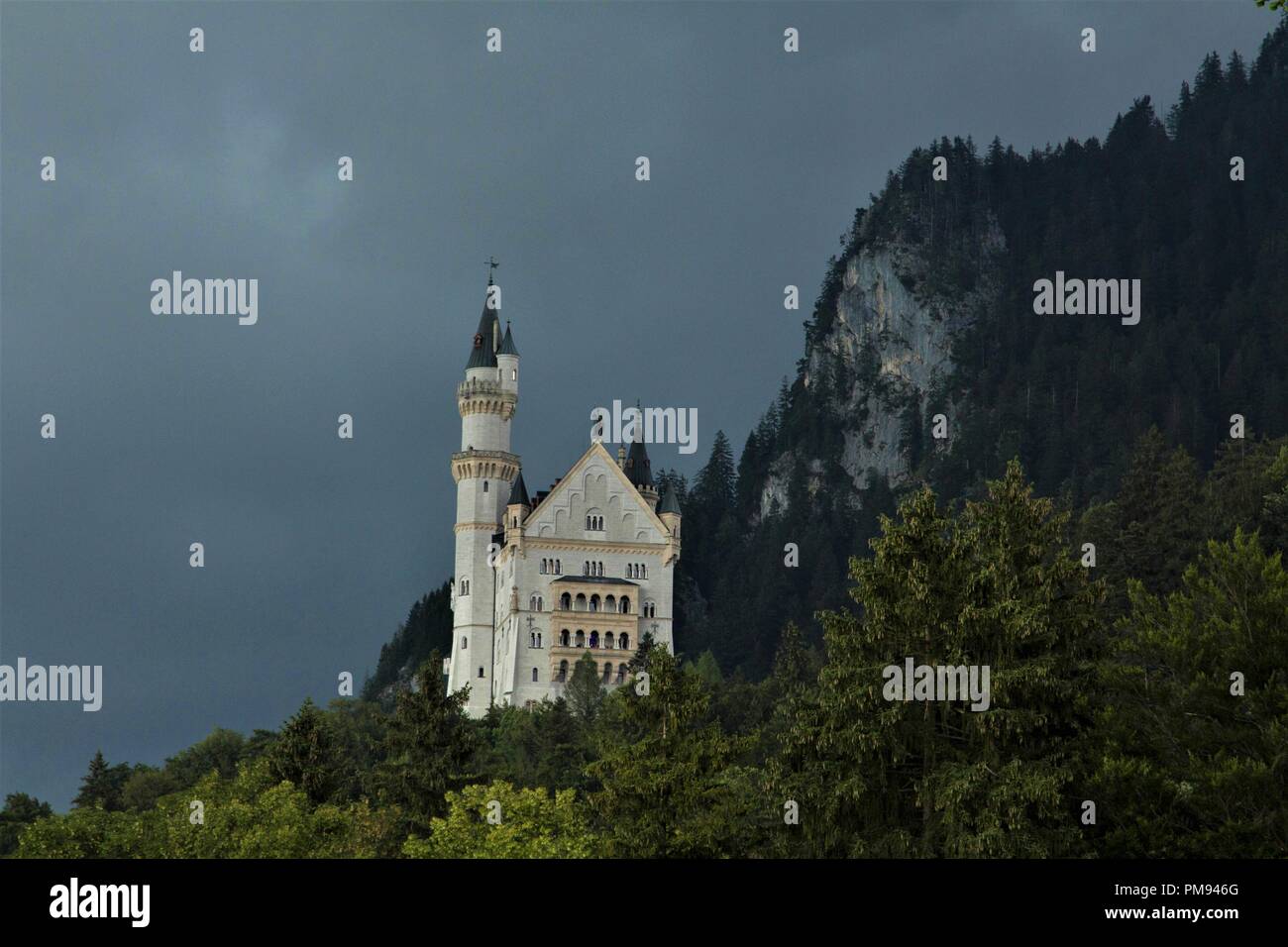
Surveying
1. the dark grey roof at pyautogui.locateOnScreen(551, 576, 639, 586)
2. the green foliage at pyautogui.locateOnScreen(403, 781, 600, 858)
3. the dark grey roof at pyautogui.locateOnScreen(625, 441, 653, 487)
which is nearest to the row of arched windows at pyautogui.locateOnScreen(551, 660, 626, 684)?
the dark grey roof at pyautogui.locateOnScreen(551, 576, 639, 586)

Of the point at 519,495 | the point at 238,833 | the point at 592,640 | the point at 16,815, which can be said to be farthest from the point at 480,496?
the point at 238,833

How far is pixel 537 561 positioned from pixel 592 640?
21.9 ft

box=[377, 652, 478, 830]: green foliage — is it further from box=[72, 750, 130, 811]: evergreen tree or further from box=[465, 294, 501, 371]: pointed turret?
box=[465, 294, 501, 371]: pointed turret

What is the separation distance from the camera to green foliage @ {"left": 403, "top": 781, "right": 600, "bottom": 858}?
50.4 meters

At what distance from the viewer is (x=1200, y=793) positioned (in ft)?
140

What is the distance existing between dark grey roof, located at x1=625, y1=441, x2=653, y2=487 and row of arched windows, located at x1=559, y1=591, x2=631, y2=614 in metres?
14.8

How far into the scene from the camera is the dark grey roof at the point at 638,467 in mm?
139000

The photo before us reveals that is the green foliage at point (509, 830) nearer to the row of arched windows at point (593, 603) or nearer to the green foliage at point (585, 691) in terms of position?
the green foliage at point (585, 691)

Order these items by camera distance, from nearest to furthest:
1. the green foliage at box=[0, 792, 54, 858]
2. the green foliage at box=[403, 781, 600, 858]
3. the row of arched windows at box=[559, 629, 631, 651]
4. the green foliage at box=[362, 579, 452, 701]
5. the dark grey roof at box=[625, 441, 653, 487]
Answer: the green foliage at box=[403, 781, 600, 858], the green foliage at box=[0, 792, 54, 858], the row of arched windows at box=[559, 629, 631, 651], the dark grey roof at box=[625, 441, 653, 487], the green foliage at box=[362, 579, 452, 701]

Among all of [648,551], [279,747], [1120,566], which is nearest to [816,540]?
[648,551]

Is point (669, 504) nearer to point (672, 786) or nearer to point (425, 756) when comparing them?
point (425, 756)

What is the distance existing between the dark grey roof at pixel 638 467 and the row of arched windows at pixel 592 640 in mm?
17301
